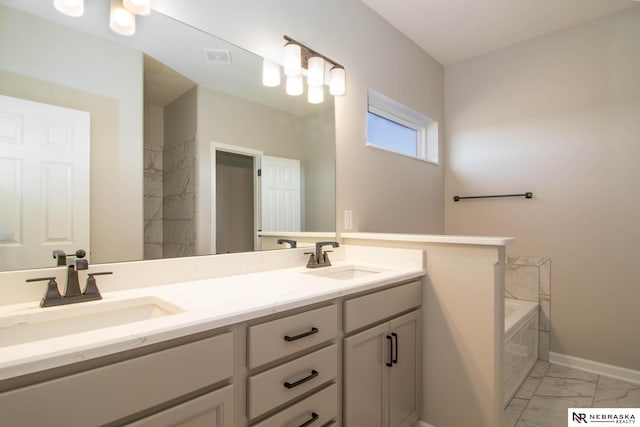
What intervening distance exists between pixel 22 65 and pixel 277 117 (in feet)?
3.46

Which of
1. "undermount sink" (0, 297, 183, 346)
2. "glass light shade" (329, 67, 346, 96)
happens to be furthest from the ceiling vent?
"undermount sink" (0, 297, 183, 346)

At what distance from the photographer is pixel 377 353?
137 centimetres

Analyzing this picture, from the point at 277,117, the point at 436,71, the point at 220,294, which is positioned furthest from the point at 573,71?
the point at 220,294

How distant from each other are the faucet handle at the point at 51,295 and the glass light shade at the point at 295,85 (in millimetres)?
1398

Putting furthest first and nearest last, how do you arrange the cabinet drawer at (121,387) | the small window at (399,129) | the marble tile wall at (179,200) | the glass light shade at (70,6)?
the small window at (399,129), the marble tile wall at (179,200), the glass light shade at (70,6), the cabinet drawer at (121,387)

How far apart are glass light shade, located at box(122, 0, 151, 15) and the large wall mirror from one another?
0.03m

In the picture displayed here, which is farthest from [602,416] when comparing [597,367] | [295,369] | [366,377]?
[295,369]

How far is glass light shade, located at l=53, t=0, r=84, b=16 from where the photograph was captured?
3.46ft

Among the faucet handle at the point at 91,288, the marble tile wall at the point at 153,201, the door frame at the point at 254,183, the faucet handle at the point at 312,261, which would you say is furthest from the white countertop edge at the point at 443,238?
the faucet handle at the point at 91,288

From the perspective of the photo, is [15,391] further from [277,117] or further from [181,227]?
[277,117]

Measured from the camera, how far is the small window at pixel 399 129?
2479mm

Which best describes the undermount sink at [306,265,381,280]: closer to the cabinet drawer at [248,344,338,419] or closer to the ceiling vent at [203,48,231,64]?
the cabinet drawer at [248,344,338,419]

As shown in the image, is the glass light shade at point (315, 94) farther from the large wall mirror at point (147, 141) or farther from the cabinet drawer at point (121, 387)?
the cabinet drawer at point (121, 387)

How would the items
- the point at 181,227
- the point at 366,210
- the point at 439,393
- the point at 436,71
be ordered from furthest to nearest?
the point at 436,71
the point at 366,210
the point at 439,393
the point at 181,227
